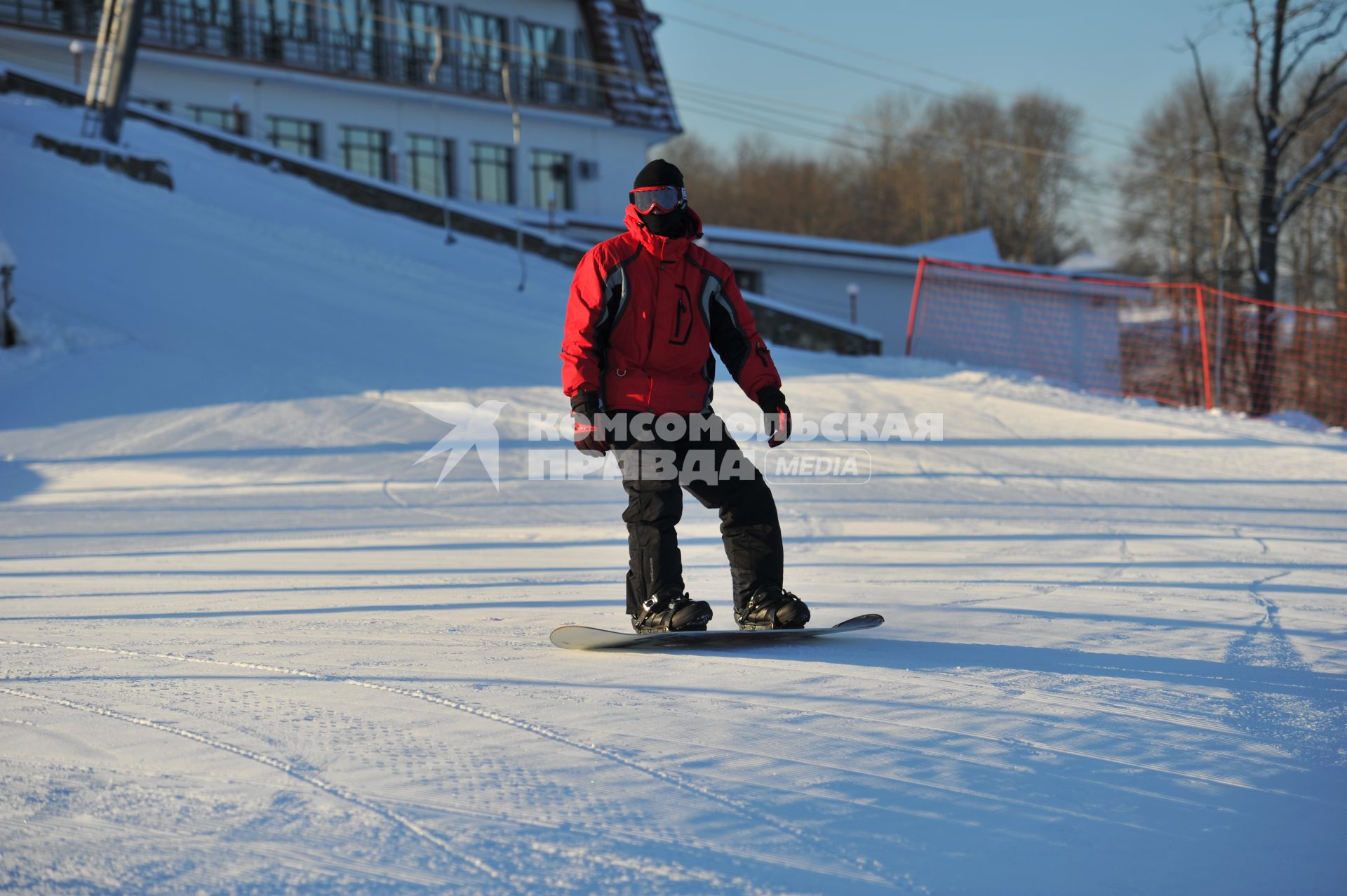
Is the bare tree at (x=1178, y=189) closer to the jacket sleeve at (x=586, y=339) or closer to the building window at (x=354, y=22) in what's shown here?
the building window at (x=354, y=22)

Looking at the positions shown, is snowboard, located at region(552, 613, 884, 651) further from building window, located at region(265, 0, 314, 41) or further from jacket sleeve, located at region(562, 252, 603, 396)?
building window, located at region(265, 0, 314, 41)

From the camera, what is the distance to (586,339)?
3879 mm

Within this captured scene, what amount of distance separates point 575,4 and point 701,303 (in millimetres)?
32881

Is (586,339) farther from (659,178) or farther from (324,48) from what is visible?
(324,48)

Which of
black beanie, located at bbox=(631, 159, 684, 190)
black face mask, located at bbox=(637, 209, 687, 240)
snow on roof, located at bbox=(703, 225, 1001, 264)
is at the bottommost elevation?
black face mask, located at bbox=(637, 209, 687, 240)

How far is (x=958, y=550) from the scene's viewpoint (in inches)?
255

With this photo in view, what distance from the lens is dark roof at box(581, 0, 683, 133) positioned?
34.2 meters

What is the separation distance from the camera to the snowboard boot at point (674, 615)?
13.0 ft

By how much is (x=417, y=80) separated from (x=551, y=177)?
4.59 m

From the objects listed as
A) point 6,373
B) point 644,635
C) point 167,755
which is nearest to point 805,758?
point 644,635

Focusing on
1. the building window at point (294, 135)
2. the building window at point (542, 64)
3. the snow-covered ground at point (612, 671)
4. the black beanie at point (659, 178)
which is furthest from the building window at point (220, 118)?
the black beanie at point (659, 178)

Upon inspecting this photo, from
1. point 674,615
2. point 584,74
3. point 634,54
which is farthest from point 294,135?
point 674,615

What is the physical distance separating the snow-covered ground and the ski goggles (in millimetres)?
1509

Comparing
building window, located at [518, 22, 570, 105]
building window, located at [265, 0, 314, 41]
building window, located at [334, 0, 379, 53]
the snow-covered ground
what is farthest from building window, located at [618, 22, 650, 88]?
the snow-covered ground
